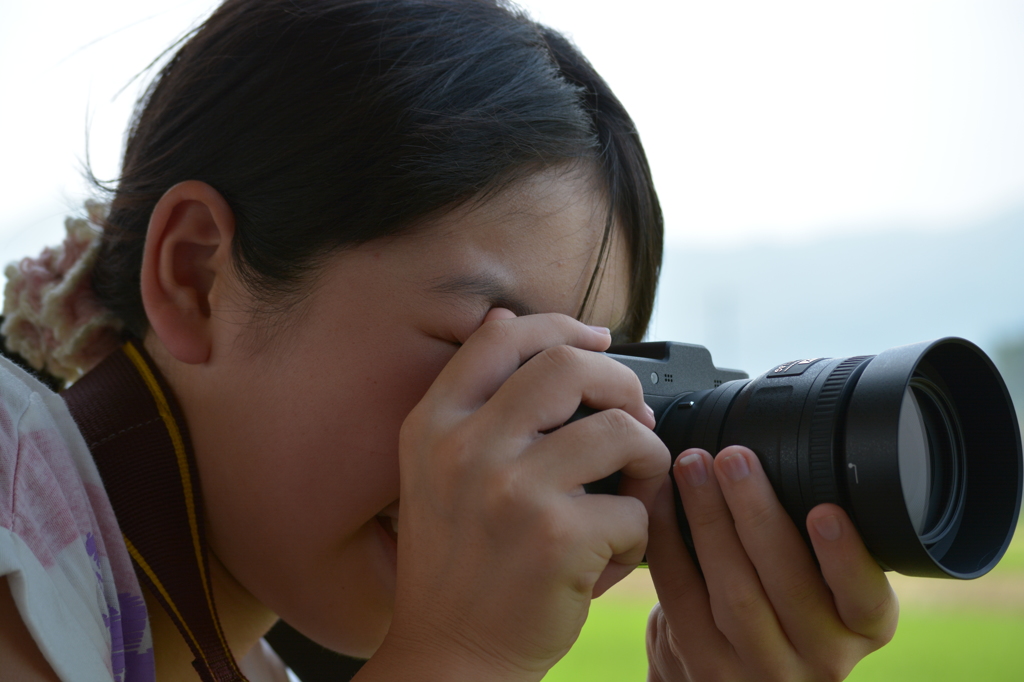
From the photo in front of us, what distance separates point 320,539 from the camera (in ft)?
2.23

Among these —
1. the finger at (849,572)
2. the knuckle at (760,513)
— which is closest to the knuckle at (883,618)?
the finger at (849,572)

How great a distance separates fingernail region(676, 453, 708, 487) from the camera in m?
0.61

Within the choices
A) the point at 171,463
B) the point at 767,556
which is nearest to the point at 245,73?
the point at 171,463

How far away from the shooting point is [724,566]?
2.05 ft

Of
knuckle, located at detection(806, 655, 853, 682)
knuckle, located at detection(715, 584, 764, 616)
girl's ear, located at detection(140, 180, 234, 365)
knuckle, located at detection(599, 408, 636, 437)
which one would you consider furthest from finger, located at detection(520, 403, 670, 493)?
girl's ear, located at detection(140, 180, 234, 365)

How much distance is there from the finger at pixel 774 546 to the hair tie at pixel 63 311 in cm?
60

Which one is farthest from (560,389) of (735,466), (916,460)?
(916,460)

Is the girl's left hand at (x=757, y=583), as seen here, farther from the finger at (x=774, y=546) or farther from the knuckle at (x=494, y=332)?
the knuckle at (x=494, y=332)

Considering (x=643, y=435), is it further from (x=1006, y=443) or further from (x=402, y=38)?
(x=402, y=38)

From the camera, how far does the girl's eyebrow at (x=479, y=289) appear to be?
2.14ft

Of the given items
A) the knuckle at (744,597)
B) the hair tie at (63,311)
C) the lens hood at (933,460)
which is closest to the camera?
the lens hood at (933,460)

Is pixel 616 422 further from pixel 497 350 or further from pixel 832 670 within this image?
pixel 832 670

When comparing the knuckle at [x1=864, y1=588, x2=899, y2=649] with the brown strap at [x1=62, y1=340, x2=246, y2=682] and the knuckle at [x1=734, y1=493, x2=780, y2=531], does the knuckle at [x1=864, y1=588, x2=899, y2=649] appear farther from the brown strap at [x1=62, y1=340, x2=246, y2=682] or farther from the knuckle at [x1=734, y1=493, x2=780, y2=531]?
the brown strap at [x1=62, y1=340, x2=246, y2=682]

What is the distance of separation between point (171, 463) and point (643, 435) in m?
0.40
